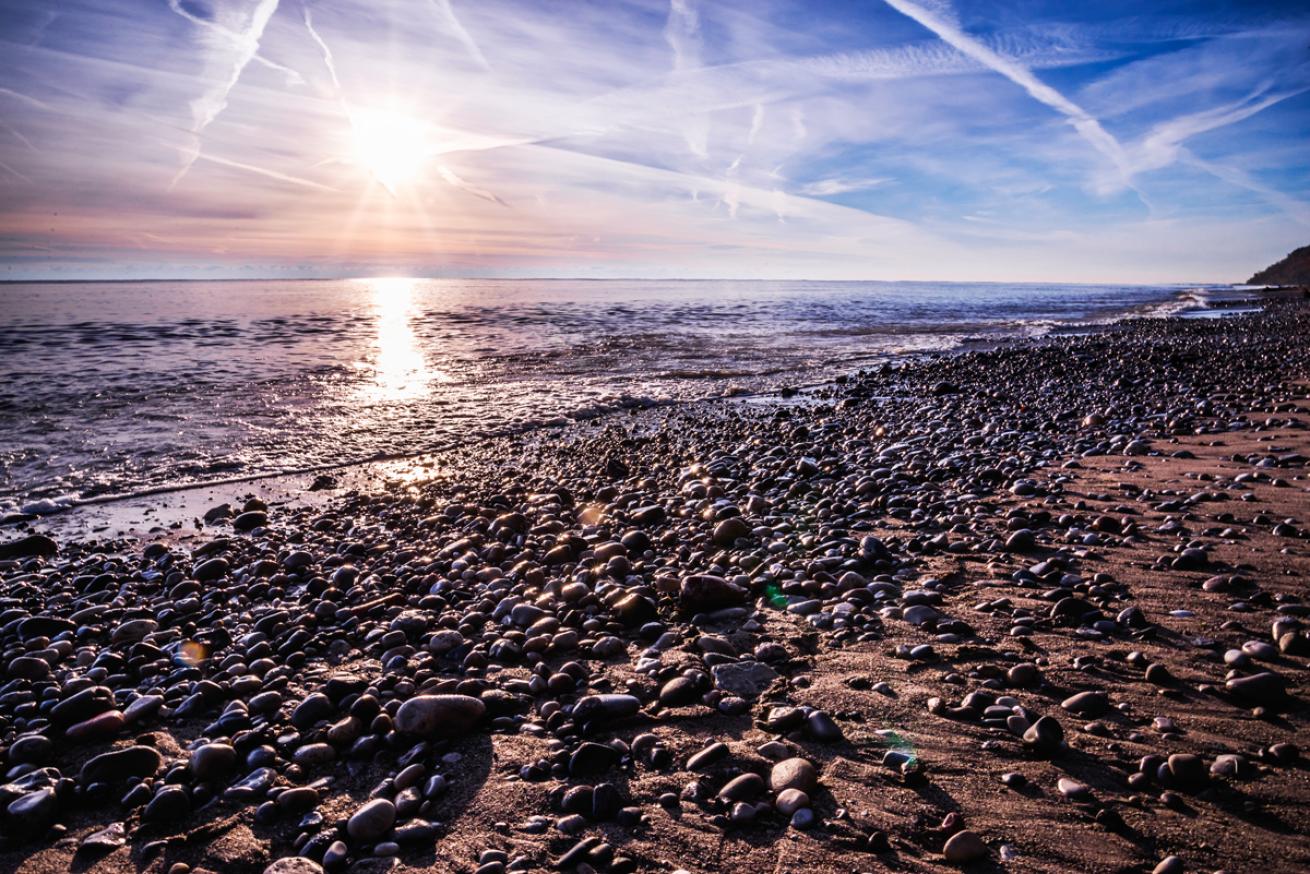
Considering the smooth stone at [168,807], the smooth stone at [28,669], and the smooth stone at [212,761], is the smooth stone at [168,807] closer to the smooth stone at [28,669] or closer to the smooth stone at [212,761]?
the smooth stone at [212,761]

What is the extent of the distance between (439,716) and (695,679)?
4.43 feet

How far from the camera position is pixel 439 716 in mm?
3398

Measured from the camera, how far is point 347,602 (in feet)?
17.3

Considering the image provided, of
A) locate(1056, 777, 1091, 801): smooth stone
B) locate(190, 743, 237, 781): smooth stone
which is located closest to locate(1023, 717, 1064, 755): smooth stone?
locate(1056, 777, 1091, 801): smooth stone

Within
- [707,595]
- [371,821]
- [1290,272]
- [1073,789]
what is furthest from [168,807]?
[1290,272]

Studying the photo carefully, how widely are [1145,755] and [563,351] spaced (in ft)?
71.5

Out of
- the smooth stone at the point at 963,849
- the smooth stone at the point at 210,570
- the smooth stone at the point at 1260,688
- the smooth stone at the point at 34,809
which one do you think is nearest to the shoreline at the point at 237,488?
the smooth stone at the point at 210,570

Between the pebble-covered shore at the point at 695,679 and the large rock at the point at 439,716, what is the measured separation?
0.04 ft

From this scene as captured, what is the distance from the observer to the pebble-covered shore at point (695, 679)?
8.51 ft

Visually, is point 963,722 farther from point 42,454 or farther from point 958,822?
point 42,454

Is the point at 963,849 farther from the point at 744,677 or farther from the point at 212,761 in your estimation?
the point at 212,761

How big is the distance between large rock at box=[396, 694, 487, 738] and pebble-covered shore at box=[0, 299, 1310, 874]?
13mm

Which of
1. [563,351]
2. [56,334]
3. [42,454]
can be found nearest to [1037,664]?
[42,454]

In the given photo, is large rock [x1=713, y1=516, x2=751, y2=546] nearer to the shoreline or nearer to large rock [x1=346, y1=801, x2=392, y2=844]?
large rock [x1=346, y1=801, x2=392, y2=844]
